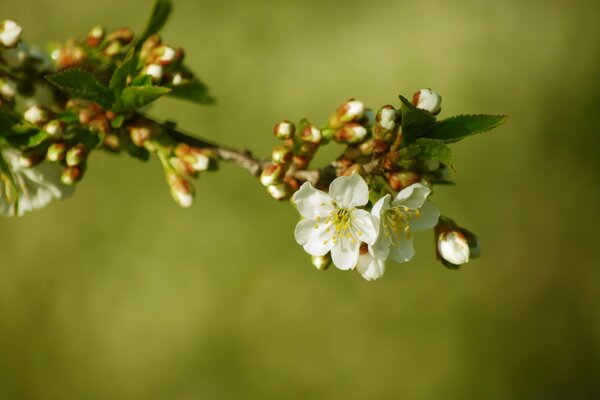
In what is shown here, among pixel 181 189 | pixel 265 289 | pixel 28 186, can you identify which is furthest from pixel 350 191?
pixel 265 289

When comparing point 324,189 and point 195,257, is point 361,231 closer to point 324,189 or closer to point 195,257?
point 324,189

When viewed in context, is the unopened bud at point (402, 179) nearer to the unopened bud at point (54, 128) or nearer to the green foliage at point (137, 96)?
the green foliage at point (137, 96)

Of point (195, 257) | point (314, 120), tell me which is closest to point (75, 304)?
point (195, 257)

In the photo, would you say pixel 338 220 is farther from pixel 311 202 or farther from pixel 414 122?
pixel 414 122

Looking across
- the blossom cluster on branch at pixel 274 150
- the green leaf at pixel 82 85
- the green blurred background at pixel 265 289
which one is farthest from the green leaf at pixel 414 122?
the green blurred background at pixel 265 289

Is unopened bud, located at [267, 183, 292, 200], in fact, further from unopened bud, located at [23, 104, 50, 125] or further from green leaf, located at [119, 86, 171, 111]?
unopened bud, located at [23, 104, 50, 125]

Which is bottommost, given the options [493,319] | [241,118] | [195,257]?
[195,257]
